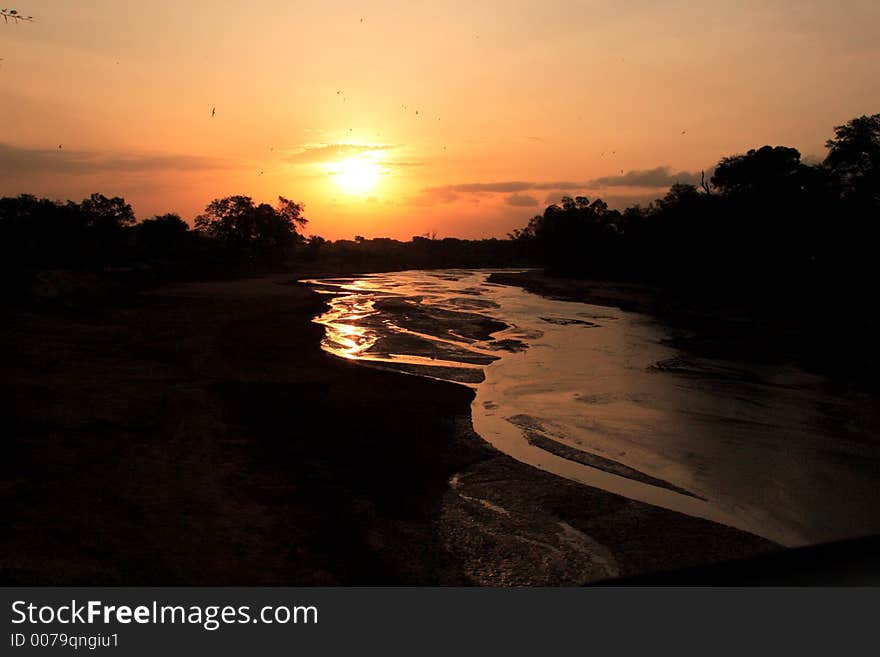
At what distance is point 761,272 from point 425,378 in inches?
1649

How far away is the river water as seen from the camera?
31.5ft

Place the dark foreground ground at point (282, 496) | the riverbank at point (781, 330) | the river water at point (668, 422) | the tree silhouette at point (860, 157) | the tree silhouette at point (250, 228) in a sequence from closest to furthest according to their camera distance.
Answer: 1. the dark foreground ground at point (282, 496)
2. the river water at point (668, 422)
3. the riverbank at point (781, 330)
4. the tree silhouette at point (860, 157)
5. the tree silhouette at point (250, 228)

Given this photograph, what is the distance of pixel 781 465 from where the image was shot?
11266 mm

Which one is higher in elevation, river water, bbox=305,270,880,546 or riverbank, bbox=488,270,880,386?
riverbank, bbox=488,270,880,386

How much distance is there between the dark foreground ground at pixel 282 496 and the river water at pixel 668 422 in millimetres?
1171

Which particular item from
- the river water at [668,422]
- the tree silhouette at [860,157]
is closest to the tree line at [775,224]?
the tree silhouette at [860,157]

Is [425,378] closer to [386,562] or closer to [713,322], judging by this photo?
[386,562]

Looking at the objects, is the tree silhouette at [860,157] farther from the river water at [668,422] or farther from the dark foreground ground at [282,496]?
the dark foreground ground at [282,496]

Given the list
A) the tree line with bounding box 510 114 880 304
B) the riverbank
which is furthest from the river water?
the tree line with bounding box 510 114 880 304

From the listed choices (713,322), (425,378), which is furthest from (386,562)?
(713,322)

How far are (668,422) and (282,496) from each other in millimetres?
9406

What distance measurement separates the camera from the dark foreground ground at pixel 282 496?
6508mm

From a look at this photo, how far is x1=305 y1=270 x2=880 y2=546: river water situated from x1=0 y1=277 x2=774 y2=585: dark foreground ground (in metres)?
1.17

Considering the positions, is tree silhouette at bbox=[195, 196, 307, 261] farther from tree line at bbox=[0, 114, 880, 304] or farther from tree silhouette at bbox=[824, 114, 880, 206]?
tree silhouette at bbox=[824, 114, 880, 206]
